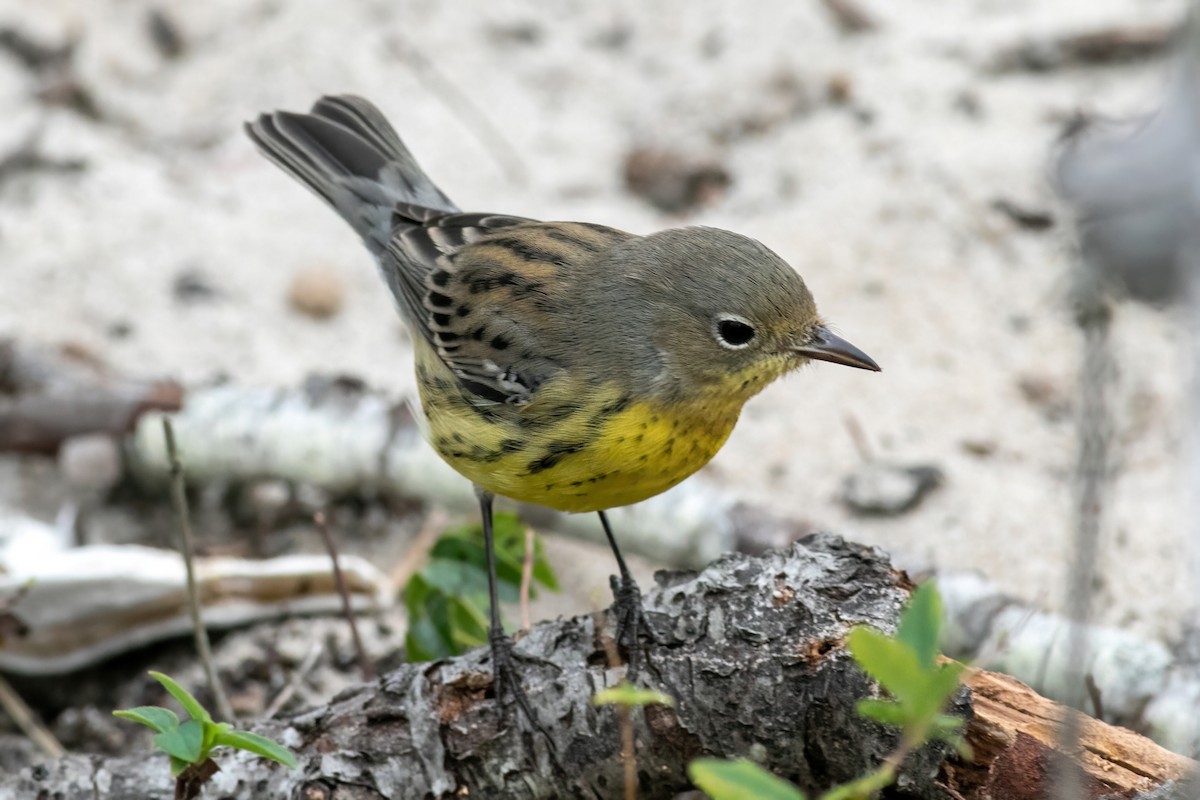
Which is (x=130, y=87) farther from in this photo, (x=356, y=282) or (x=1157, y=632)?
(x=1157, y=632)

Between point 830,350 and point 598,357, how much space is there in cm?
61

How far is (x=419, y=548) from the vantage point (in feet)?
15.9

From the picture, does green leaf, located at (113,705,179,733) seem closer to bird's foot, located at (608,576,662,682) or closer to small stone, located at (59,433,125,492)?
bird's foot, located at (608,576,662,682)

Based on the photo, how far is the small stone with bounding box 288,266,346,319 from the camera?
5.94 metres

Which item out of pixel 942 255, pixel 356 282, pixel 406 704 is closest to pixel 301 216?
pixel 356 282

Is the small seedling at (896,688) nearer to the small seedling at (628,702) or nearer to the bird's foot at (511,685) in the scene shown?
the small seedling at (628,702)

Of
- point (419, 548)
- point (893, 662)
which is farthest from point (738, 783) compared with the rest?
point (419, 548)

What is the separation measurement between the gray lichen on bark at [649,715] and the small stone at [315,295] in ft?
10.2

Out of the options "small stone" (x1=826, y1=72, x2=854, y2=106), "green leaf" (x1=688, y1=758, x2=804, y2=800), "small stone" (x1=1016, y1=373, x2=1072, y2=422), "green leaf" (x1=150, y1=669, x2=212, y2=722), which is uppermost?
"small stone" (x1=826, y1=72, x2=854, y2=106)

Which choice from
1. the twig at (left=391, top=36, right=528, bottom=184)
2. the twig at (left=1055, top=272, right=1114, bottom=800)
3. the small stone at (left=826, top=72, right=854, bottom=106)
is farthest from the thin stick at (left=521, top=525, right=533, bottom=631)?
the small stone at (left=826, top=72, right=854, bottom=106)

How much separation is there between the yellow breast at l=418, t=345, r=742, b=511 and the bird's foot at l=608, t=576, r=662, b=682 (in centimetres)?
37

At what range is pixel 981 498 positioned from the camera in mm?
4953

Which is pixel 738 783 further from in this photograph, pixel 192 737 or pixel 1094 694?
pixel 1094 694

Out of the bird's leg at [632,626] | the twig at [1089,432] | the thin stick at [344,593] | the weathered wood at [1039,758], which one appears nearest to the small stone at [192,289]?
the thin stick at [344,593]
